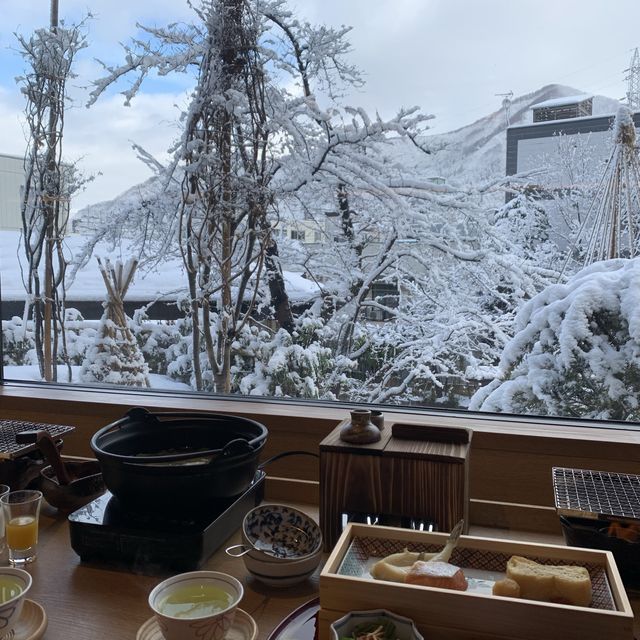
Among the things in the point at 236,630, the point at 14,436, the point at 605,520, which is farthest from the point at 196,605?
the point at 14,436

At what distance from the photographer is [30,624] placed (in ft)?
2.97

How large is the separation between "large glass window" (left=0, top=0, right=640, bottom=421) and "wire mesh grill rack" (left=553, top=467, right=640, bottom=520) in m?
0.55

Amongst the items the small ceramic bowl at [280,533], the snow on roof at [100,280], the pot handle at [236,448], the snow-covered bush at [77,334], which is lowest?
the small ceramic bowl at [280,533]

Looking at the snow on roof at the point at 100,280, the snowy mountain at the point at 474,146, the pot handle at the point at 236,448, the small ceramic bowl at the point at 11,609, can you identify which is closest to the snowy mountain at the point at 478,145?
the snowy mountain at the point at 474,146

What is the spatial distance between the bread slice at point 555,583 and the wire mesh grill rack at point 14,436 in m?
1.04

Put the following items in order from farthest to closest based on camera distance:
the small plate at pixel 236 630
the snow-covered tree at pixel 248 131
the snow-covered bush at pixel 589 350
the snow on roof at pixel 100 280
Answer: the snow on roof at pixel 100 280, the snow-covered tree at pixel 248 131, the snow-covered bush at pixel 589 350, the small plate at pixel 236 630

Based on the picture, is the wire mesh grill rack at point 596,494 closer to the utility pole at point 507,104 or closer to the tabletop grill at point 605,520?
the tabletop grill at point 605,520

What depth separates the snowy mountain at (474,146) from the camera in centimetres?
180

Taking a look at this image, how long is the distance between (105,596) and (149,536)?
111 millimetres

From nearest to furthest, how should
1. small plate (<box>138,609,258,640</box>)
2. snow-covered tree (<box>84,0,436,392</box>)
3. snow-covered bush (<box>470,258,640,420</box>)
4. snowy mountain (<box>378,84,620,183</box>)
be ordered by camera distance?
small plate (<box>138,609,258,640</box>), snow-covered bush (<box>470,258,640,420</box>), snowy mountain (<box>378,84,620,183</box>), snow-covered tree (<box>84,0,436,392</box>)

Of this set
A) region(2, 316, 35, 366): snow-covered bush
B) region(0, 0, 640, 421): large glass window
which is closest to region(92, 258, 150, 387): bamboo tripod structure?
region(0, 0, 640, 421): large glass window

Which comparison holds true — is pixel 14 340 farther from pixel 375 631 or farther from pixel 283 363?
pixel 375 631

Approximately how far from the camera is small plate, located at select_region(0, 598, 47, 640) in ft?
2.87

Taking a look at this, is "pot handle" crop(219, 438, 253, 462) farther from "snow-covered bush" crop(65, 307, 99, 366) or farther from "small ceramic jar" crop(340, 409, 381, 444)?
"snow-covered bush" crop(65, 307, 99, 366)
